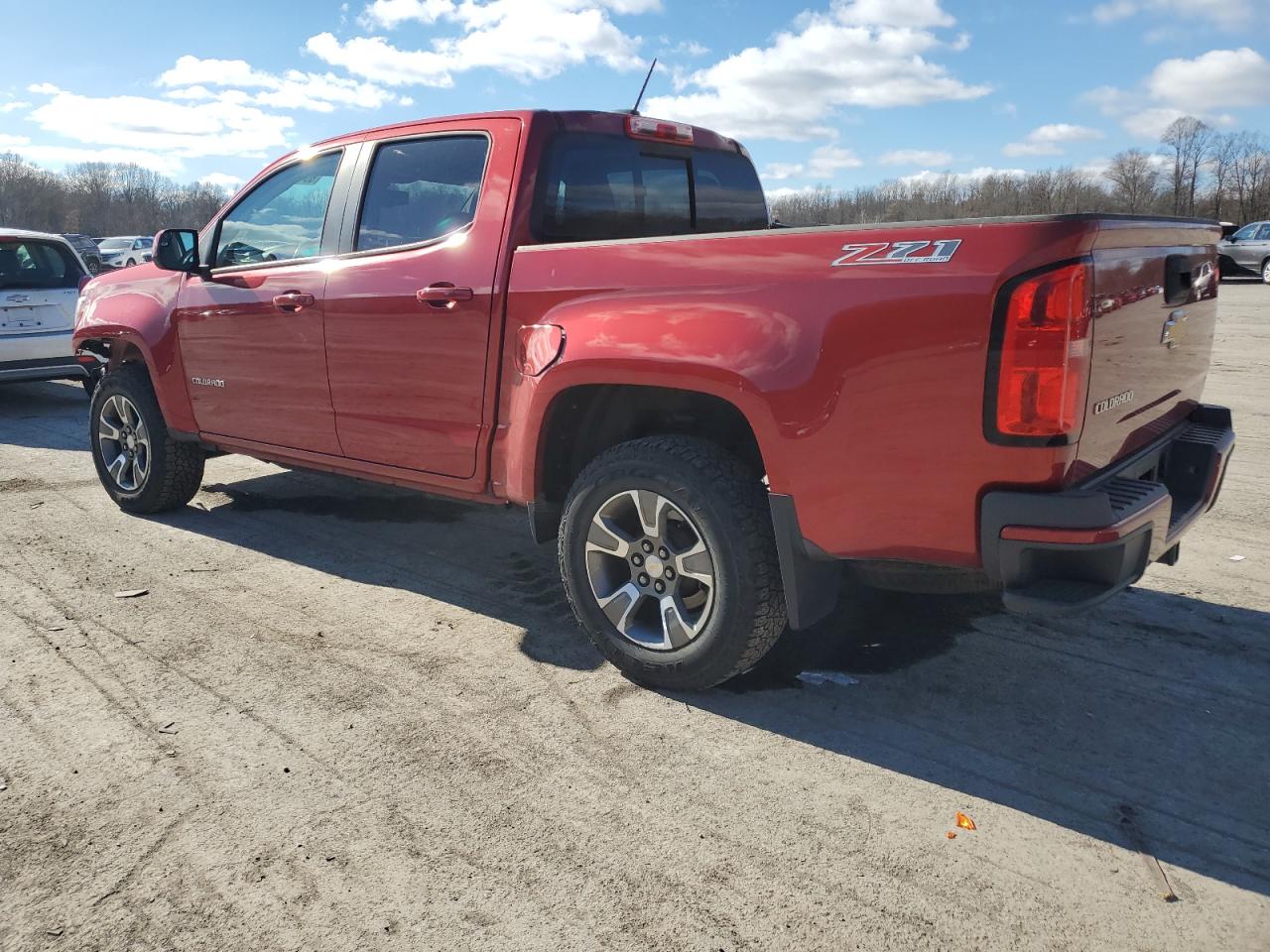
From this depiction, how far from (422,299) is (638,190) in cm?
104

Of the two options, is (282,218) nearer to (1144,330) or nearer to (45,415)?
(1144,330)

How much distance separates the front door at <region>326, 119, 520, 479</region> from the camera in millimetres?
3727

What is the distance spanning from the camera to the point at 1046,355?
94.9 inches

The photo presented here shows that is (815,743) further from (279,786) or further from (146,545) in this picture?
(146,545)

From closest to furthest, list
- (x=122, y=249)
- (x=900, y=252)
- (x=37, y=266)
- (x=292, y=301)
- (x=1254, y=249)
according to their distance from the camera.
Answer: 1. (x=900, y=252)
2. (x=292, y=301)
3. (x=37, y=266)
4. (x=1254, y=249)
5. (x=122, y=249)

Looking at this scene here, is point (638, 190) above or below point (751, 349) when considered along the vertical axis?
above

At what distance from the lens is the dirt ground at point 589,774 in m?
2.27

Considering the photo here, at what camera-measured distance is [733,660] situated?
3.16 m

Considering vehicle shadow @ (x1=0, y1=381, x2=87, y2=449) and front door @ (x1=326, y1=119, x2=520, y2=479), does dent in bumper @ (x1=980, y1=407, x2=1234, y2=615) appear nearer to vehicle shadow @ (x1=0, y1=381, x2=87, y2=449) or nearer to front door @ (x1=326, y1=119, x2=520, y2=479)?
front door @ (x1=326, y1=119, x2=520, y2=479)

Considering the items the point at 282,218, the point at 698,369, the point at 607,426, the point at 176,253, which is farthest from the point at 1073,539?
the point at 176,253

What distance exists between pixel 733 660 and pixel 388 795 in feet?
3.67

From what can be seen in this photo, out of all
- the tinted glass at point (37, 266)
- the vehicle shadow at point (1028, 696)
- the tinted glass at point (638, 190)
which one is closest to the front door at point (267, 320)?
the vehicle shadow at point (1028, 696)

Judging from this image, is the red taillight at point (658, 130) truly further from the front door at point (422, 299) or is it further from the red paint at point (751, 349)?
the front door at point (422, 299)

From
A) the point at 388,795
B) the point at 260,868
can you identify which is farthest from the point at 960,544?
the point at 260,868
